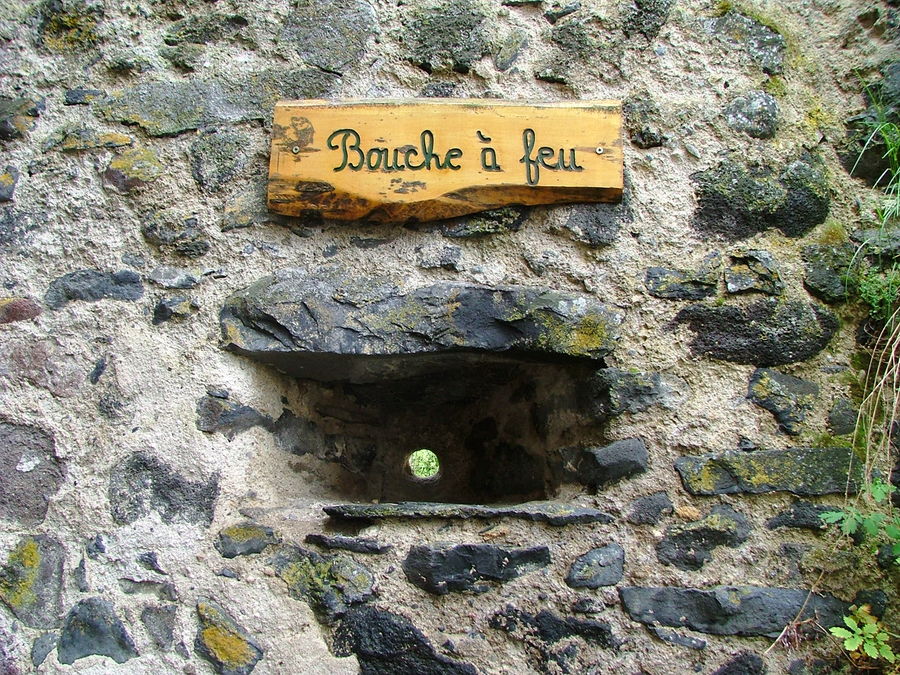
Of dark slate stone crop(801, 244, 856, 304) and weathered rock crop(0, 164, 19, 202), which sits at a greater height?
weathered rock crop(0, 164, 19, 202)

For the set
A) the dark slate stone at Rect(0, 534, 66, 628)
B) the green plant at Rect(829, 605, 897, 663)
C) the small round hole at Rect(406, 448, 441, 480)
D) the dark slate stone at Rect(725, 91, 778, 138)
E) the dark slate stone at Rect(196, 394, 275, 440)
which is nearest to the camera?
the green plant at Rect(829, 605, 897, 663)

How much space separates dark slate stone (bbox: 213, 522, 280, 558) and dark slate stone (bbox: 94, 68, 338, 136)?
0.99 metres

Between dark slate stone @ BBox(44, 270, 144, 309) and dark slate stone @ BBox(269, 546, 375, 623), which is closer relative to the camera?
dark slate stone @ BBox(269, 546, 375, 623)

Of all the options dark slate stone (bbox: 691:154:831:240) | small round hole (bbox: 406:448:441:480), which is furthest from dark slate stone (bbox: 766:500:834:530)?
small round hole (bbox: 406:448:441:480)

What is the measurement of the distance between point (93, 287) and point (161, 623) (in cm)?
77

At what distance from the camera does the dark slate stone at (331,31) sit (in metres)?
1.80

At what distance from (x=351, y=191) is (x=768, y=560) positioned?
120 centimetres

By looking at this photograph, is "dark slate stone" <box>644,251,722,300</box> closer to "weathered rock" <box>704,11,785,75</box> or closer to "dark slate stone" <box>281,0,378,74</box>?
"weathered rock" <box>704,11,785,75</box>

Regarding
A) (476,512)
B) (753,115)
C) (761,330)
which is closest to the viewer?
(476,512)

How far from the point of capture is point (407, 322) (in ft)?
5.21

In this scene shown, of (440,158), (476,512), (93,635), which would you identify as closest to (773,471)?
(476,512)

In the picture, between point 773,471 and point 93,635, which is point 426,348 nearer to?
point 773,471

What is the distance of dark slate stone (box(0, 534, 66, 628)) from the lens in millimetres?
1440

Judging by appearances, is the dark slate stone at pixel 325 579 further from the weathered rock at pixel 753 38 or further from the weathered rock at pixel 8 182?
the weathered rock at pixel 753 38
